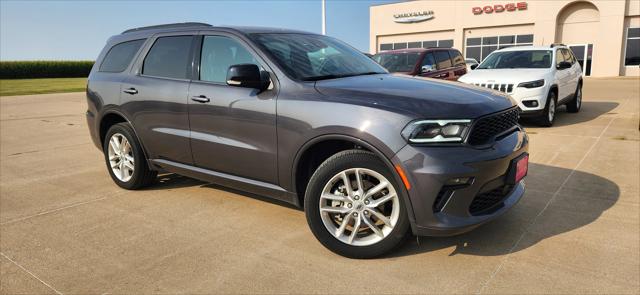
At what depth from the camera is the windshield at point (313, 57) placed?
148 inches

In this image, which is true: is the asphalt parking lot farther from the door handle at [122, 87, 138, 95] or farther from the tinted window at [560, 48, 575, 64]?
the tinted window at [560, 48, 575, 64]

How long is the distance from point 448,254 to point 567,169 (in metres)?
3.09

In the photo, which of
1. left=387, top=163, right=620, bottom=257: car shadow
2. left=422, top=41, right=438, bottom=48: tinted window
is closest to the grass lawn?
left=387, top=163, right=620, bottom=257: car shadow

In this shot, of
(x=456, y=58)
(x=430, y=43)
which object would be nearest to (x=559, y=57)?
(x=456, y=58)

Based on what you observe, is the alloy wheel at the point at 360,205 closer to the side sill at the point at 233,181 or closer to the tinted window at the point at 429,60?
the side sill at the point at 233,181

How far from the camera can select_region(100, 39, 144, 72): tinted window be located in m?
4.99

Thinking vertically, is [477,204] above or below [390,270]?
above

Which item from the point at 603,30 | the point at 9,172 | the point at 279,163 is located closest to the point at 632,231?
the point at 279,163

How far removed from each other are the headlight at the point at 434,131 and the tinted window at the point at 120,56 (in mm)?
3343

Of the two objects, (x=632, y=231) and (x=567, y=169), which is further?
(x=567, y=169)

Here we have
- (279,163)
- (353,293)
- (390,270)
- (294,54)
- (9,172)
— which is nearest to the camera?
(353,293)

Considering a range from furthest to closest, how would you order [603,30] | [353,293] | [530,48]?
[603,30] < [530,48] < [353,293]

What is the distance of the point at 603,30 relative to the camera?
30172 mm

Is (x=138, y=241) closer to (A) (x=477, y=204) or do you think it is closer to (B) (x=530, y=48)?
(A) (x=477, y=204)
